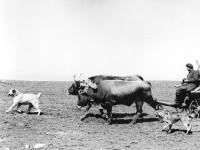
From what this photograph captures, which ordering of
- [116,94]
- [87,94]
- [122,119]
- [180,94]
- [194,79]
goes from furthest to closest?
[122,119] < [87,94] < [116,94] < [180,94] < [194,79]

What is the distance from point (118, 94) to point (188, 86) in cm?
276

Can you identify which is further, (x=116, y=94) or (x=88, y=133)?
(x=116, y=94)

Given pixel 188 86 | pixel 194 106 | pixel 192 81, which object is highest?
pixel 192 81

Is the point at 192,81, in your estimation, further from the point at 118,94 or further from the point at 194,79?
the point at 118,94

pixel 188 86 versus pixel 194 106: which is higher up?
pixel 188 86

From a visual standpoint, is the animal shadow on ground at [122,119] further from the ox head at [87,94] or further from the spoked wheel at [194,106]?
the spoked wheel at [194,106]

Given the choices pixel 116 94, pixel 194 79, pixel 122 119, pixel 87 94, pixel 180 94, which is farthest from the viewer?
pixel 122 119

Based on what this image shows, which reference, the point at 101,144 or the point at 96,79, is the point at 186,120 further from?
the point at 96,79

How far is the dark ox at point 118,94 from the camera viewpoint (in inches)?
Answer: 424

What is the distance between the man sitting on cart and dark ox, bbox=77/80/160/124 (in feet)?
3.97

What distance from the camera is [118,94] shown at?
424 inches

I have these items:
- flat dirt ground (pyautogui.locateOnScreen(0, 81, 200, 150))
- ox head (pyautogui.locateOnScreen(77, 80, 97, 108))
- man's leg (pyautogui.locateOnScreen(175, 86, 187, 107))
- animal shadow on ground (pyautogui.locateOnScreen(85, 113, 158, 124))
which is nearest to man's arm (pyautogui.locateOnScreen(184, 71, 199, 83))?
man's leg (pyautogui.locateOnScreen(175, 86, 187, 107))

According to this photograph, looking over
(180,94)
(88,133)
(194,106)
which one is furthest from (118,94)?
(194,106)

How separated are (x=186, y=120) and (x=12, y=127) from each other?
18.9ft
